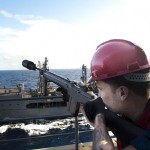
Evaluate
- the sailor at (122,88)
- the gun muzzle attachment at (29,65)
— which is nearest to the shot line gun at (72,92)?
the gun muzzle attachment at (29,65)

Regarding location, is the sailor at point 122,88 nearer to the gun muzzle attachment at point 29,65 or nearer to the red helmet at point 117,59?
the red helmet at point 117,59

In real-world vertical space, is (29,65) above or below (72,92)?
above

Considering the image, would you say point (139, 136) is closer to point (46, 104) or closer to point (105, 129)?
point (105, 129)

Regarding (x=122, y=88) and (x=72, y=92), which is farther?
(x=72, y=92)

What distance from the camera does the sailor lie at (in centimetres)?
184

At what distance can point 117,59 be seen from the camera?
1.92 metres

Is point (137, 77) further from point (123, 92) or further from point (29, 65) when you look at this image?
point (29, 65)

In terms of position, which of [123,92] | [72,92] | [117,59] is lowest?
[72,92]

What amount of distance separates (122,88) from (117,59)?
16cm

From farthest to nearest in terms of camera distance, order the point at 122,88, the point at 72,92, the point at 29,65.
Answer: the point at 29,65
the point at 72,92
the point at 122,88

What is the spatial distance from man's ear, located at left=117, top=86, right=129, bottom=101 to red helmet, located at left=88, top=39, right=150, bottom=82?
0.08 metres

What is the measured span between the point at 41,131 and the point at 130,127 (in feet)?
134

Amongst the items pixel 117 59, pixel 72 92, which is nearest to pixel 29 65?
pixel 72 92

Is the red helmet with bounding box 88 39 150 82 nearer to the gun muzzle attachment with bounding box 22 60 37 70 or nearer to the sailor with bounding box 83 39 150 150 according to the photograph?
the sailor with bounding box 83 39 150 150
